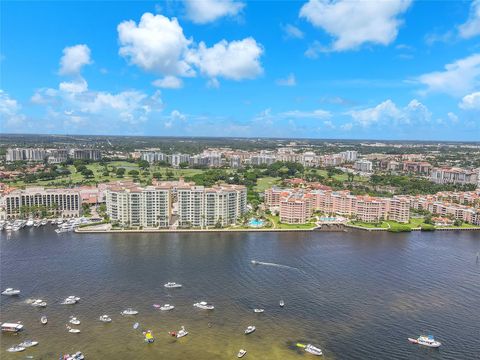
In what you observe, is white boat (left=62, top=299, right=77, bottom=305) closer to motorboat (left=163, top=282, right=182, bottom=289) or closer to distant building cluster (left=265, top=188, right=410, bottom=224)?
motorboat (left=163, top=282, right=182, bottom=289)

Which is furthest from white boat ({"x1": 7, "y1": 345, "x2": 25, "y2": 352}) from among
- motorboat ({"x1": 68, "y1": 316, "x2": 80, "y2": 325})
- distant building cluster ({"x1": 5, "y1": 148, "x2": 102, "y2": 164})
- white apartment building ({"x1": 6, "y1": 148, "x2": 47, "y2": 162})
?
white apartment building ({"x1": 6, "y1": 148, "x2": 47, "y2": 162})

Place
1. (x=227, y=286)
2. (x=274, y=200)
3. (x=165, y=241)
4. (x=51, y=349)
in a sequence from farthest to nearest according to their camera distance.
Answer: (x=274, y=200)
(x=165, y=241)
(x=227, y=286)
(x=51, y=349)

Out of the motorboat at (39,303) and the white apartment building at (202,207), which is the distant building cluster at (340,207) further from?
the motorboat at (39,303)

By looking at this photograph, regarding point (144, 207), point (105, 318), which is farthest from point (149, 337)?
point (144, 207)

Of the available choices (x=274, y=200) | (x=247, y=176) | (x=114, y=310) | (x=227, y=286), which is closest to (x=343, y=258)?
(x=227, y=286)

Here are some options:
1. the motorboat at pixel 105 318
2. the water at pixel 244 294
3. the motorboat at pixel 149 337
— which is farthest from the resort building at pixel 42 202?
the motorboat at pixel 149 337

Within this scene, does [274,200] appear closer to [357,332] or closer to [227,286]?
[227,286]
